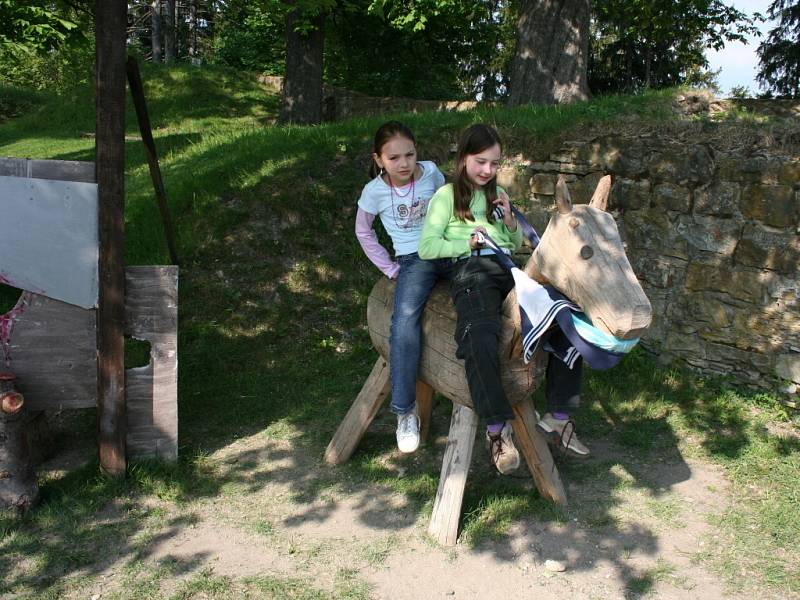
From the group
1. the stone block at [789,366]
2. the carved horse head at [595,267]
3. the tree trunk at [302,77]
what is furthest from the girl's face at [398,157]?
the tree trunk at [302,77]

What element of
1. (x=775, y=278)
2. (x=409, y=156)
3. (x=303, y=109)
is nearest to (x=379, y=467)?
(x=409, y=156)

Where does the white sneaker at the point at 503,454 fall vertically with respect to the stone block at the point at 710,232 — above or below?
below

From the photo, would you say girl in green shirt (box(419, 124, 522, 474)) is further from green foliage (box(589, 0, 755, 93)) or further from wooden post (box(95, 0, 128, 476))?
green foliage (box(589, 0, 755, 93))

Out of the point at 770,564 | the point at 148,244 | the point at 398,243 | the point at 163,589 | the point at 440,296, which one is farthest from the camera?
the point at 148,244

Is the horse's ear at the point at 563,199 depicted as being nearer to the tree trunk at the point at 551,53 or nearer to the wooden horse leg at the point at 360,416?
the wooden horse leg at the point at 360,416

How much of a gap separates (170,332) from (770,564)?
3483 millimetres

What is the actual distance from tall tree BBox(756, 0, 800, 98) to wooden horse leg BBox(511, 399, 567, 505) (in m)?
14.0

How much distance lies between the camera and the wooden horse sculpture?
111 inches

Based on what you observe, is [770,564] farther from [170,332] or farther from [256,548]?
[170,332]

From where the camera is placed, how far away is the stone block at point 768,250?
5031 millimetres

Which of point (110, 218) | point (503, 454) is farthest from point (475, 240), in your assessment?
point (110, 218)

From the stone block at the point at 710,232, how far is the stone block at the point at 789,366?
0.86 m

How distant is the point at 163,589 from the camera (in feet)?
10.5

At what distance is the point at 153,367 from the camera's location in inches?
163
